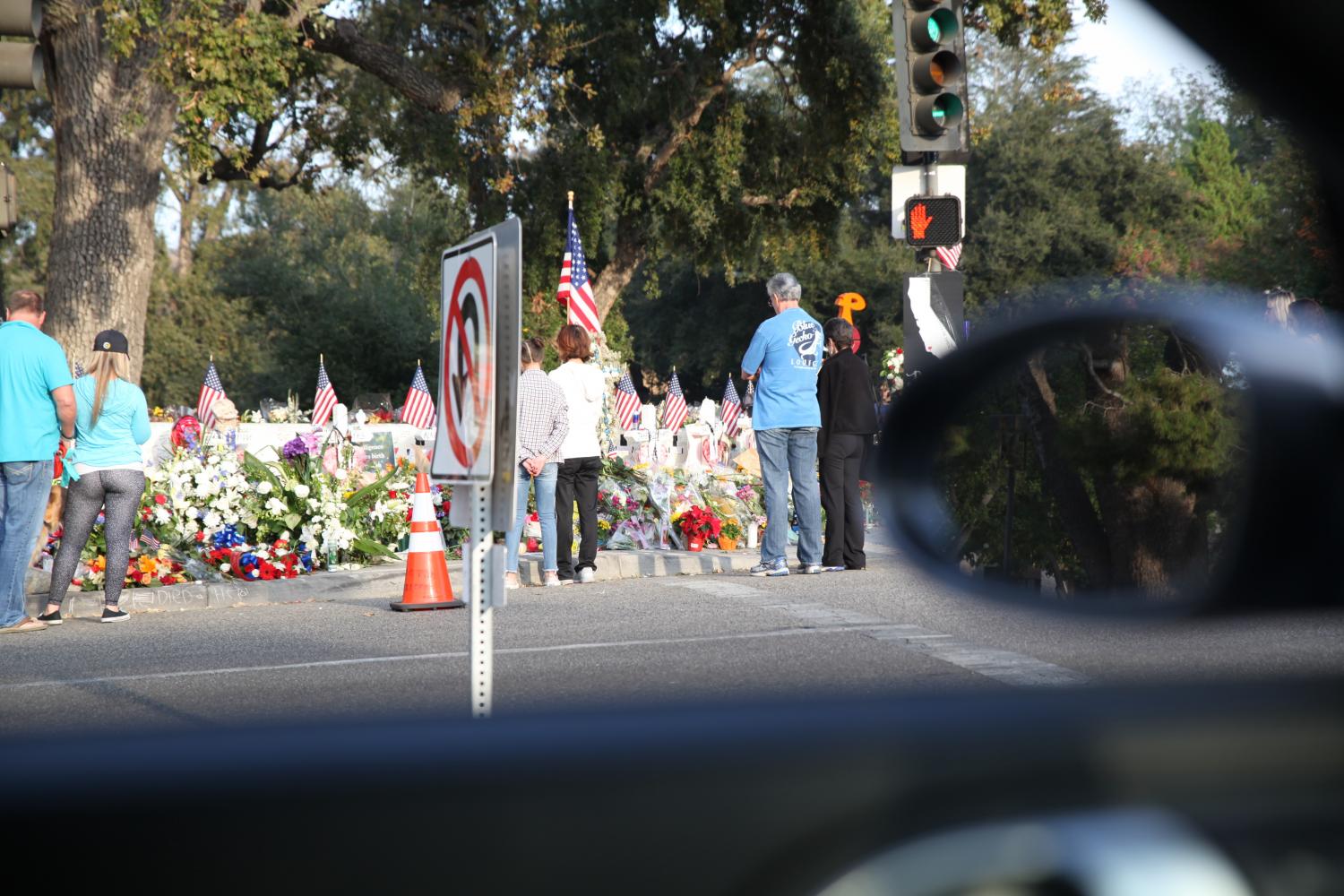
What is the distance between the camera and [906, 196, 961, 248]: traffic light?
1009 centimetres

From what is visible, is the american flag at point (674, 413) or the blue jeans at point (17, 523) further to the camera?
the american flag at point (674, 413)

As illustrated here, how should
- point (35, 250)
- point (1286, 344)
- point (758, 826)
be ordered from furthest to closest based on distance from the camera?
1. point (35, 250)
2. point (758, 826)
3. point (1286, 344)

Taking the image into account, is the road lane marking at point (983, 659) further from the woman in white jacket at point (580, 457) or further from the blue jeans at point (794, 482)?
the woman in white jacket at point (580, 457)

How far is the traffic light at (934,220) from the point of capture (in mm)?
10086

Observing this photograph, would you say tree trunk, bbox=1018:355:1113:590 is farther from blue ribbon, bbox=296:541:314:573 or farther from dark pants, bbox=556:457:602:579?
blue ribbon, bbox=296:541:314:573

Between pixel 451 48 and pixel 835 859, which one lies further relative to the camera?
pixel 451 48

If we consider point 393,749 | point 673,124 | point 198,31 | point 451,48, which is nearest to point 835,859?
point 393,749

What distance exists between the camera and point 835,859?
1349mm

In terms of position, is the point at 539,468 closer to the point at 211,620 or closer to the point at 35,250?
the point at 211,620

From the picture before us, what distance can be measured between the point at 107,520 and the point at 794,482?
4.37 metres

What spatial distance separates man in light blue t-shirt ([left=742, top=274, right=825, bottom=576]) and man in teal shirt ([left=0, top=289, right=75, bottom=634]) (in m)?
4.23

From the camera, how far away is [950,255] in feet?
36.9

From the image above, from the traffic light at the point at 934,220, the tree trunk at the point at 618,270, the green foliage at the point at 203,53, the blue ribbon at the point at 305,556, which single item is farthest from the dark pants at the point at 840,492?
the tree trunk at the point at 618,270

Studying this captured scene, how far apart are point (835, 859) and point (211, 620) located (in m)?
7.82
